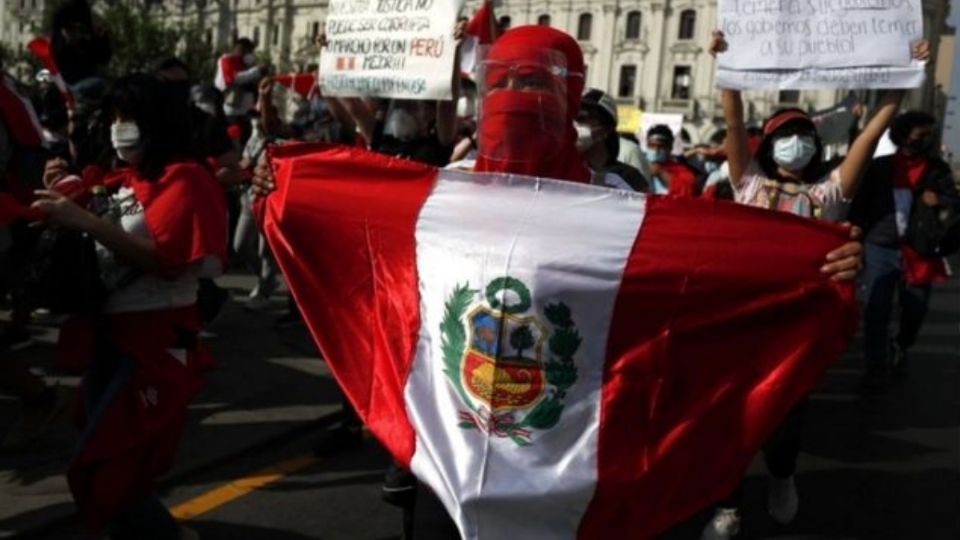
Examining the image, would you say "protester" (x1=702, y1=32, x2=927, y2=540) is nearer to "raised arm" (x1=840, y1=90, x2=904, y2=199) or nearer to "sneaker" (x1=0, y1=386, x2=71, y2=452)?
"raised arm" (x1=840, y1=90, x2=904, y2=199)

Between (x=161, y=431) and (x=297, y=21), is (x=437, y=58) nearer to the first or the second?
(x=161, y=431)

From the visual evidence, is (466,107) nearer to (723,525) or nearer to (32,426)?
(32,426)

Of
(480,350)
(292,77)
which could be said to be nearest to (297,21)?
(292,77)

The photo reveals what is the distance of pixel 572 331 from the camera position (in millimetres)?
2617

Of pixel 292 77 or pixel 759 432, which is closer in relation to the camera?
pixel 759 432

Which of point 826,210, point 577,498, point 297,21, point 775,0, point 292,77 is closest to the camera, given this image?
point 577,498

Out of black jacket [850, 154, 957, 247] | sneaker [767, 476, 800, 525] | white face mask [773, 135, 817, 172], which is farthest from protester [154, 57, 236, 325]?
black jacket [850, 154, 957, 247]

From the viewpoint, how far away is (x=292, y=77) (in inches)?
291

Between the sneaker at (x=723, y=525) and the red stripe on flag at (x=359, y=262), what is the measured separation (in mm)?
2051

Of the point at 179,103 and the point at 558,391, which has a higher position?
the point at 179,103

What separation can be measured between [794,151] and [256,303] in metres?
5.53

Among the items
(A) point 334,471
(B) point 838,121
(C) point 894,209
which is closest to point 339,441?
(A) point 334,471

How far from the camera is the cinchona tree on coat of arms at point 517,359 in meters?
2.59

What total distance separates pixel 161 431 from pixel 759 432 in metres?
1.89
